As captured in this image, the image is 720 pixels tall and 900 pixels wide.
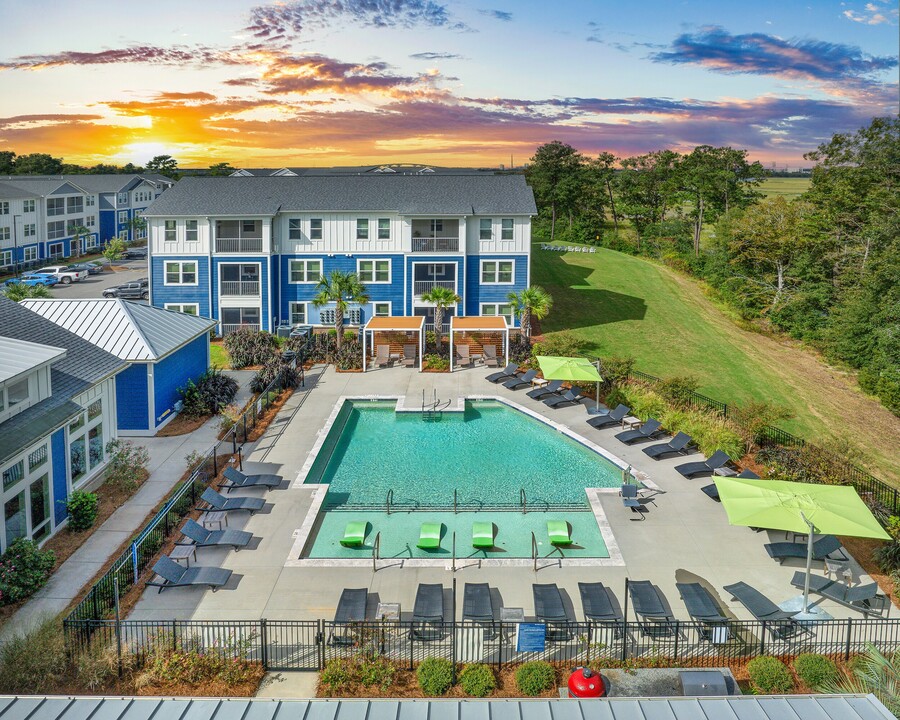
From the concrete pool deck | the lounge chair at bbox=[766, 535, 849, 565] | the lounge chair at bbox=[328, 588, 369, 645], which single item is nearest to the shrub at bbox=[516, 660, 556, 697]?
the concrete pool deck

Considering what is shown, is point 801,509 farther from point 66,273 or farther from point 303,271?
point 66,273

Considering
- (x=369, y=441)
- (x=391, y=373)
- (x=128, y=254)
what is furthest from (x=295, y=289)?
(x=128, y=254)

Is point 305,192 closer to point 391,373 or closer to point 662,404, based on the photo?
point 391,373

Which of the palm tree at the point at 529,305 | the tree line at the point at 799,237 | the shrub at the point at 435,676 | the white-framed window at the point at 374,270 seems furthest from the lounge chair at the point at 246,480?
the tree line at the point at 799,237

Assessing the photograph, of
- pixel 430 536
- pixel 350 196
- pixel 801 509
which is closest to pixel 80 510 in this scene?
pixel 430 536

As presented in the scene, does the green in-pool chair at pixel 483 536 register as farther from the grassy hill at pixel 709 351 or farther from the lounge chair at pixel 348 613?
the grassy hill at pixel 709 351

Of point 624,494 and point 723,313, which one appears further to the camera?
point 723,313

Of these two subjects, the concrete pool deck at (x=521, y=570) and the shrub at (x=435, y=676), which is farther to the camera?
the concrete pool deck at (x=521, y=570)
